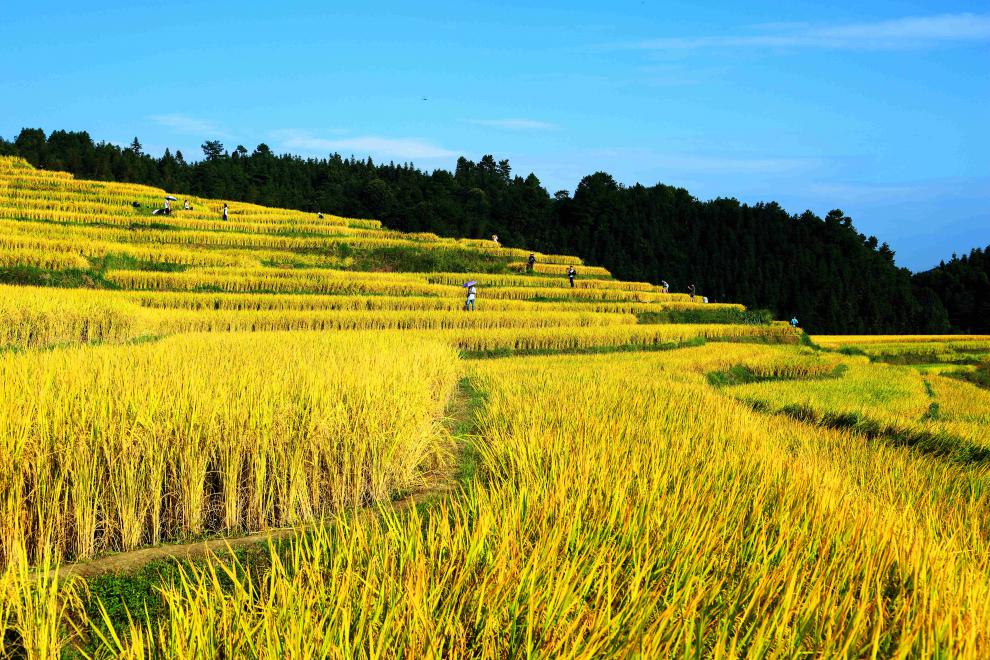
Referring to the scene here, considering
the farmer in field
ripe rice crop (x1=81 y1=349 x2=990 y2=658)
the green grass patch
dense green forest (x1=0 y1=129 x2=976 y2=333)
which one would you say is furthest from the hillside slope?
dense green forest (x1=0 y1=129 x2=976 y2=333)

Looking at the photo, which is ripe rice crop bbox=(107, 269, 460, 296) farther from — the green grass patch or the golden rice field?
the golden rice field

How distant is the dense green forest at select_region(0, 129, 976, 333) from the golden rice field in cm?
4964

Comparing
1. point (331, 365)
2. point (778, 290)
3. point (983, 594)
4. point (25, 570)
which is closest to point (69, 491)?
point (25, 570)

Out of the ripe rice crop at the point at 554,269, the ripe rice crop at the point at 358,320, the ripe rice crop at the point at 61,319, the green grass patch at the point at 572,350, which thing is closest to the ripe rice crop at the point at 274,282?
the ripe rice crop at the point at 358,320

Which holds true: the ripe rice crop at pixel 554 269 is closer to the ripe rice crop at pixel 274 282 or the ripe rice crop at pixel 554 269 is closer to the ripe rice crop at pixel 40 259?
the ripe rice crop at pixel 274 282

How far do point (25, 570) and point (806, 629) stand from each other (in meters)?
2.94

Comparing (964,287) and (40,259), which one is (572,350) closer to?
(40,259)

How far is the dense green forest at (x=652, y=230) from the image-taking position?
183ft

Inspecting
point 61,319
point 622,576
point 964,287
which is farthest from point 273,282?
point 964,287

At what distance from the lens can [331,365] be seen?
6.58 m

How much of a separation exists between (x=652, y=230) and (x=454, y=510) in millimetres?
69742

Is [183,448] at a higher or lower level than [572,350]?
higher

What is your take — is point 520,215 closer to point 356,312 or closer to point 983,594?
point 356,312

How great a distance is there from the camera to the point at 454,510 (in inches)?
126
